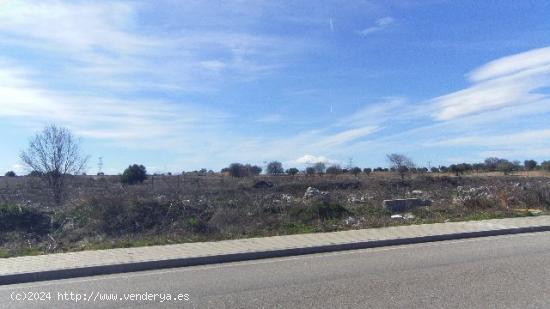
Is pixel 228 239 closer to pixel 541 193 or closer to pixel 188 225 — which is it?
pixel 188 225

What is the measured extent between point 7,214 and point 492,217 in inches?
571

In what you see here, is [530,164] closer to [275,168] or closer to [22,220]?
[275,168]

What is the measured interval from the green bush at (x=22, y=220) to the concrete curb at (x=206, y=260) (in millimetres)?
6556

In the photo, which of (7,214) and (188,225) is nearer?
(188,225)

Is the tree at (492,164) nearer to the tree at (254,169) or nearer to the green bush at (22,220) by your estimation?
the tree at (254,169)

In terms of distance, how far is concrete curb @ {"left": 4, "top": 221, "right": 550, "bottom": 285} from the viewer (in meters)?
8.75

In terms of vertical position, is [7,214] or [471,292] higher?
[7,214]

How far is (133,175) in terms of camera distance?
144 feet

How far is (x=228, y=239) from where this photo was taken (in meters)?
12.8

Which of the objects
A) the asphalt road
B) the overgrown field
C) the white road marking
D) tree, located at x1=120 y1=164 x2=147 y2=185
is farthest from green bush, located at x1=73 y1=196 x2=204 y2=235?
tree, located at x1=120 y1=164 x2=147 y2=185

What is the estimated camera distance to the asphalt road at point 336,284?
699 centimetres

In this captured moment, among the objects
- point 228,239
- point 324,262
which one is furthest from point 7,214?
point 324,262

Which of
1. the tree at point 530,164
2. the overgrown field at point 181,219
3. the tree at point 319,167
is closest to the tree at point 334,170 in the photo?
the tree at point 319,167

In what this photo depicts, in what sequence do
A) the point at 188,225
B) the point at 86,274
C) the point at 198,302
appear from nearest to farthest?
the point at 198,302 → the point at 86,274 → the point at 188,225
